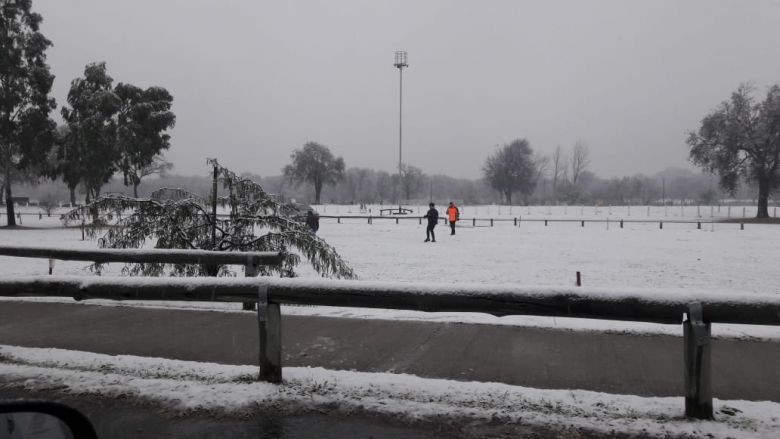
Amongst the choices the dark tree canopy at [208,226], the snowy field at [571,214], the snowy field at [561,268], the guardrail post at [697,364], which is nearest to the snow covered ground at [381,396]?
the guardrail post at [697,364]

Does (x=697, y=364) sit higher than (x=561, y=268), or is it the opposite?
(x=697, y=364)

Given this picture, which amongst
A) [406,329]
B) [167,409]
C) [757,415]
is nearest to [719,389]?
[757,415]

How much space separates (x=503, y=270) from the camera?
13344 millimetres

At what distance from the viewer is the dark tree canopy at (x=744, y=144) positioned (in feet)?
157

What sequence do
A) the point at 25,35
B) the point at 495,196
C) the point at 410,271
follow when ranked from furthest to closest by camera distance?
the point at 495,196
the point at 25,35
the point at 410,271

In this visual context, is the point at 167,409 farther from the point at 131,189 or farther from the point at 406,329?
the point at 131,189

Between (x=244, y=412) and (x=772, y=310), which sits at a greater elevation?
(x=772, y=310)

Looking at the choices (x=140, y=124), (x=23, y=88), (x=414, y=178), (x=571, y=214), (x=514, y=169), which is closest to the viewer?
(x=23, y=88)

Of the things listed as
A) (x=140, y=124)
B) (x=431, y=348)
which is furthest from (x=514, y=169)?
(x=431, y=348)

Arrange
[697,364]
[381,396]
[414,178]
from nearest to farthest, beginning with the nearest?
[697,364] < [381,396] < [414,178]

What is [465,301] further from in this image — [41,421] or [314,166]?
[314,166]

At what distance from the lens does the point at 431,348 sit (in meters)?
5.64

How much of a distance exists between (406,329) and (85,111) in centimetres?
4014

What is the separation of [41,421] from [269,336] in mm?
2555
